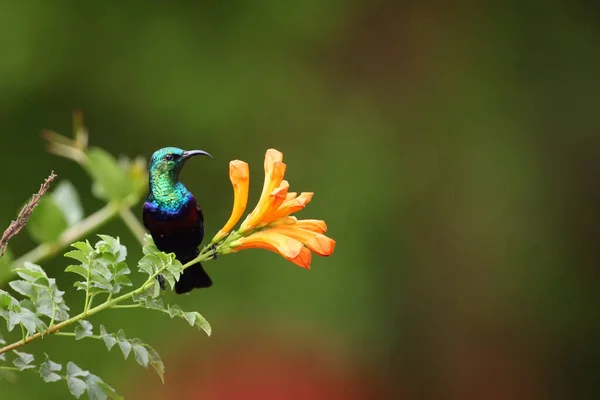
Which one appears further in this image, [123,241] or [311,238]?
[123,241]

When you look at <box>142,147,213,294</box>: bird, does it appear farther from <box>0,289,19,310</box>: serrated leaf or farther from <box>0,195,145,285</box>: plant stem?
<box>0,195,145,285</box>: plant stem

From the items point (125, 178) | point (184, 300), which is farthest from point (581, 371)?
point (125, 178)

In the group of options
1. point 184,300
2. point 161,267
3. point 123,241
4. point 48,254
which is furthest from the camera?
point 123,241

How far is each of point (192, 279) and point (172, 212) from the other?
0.07 m

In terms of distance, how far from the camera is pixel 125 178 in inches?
47.6

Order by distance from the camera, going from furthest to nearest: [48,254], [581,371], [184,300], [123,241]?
[581,371], [123,241], [184,300], [48,254]

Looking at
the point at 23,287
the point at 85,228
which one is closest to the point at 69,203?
the point at 85,228

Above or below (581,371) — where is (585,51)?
above

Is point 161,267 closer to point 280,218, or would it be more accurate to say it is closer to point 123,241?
point 280,218

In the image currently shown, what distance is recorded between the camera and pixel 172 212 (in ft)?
2.23

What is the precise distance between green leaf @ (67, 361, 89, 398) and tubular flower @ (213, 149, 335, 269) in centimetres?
15

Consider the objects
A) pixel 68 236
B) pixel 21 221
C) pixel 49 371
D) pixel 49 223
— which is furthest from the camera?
pixel 68 236

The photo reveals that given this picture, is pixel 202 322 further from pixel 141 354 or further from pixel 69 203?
pixel 69 203

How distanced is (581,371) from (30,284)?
388 cm
